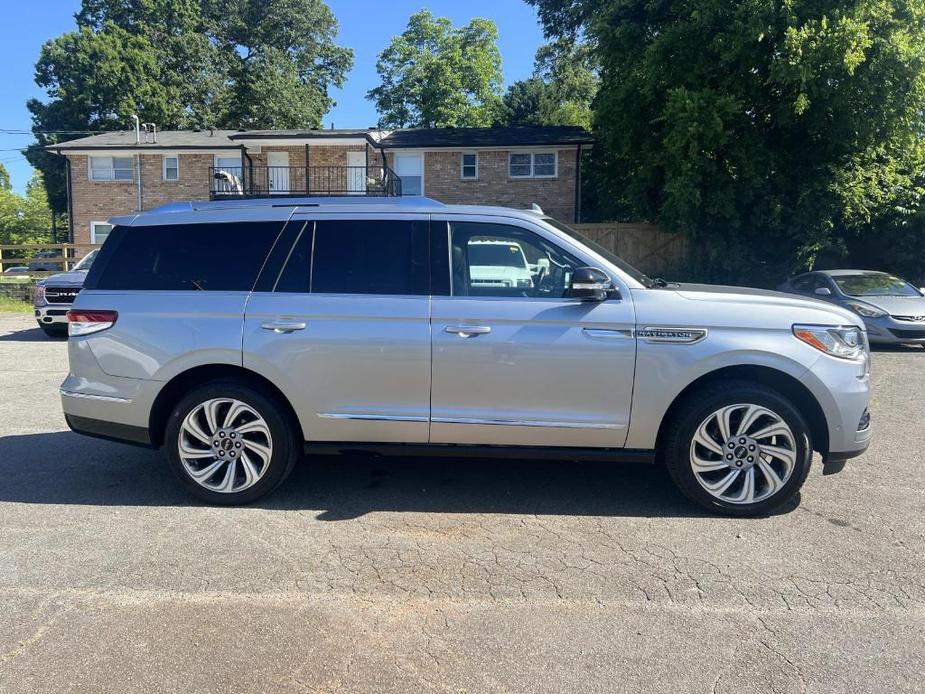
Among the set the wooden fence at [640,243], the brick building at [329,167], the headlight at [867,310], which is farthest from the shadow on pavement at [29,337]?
the headlight at [867,310]

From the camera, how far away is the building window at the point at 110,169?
29.2m

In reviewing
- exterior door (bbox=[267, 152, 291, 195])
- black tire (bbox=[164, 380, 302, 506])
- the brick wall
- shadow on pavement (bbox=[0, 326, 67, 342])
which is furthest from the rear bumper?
exterior door (bbox=[267, 152, 291, 195])

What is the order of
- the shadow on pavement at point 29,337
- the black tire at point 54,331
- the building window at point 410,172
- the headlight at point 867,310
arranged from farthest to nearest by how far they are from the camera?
the building window at point 410,172, the shadow on pavement at point 29,337, the black tire at point 54,331, the headlight at point 867,310

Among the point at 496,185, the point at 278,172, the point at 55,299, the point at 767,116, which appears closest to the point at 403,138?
the point at 496,185

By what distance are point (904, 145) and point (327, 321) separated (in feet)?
58.6

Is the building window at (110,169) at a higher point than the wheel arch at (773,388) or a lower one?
higher

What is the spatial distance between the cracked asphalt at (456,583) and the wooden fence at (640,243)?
15.8m

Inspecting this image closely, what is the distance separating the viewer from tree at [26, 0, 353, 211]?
40.2m

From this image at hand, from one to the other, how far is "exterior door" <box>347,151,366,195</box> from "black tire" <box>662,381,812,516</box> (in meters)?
23.8

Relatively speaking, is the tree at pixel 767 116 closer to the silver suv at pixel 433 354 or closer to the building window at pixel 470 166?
the building window at pixel 470 166

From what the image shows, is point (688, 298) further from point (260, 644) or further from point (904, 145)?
point (904, 145)

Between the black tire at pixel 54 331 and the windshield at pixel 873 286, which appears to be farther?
the black tire at pixel 54 331

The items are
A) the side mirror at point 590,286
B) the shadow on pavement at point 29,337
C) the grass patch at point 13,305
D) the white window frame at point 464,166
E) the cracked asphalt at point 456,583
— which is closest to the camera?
the cracked asphalt at point 456,583

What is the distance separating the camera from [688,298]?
450 cm
